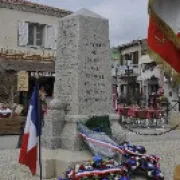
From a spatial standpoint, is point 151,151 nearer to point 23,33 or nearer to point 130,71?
point 23,33

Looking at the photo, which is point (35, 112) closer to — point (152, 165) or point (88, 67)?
point (88, 67)

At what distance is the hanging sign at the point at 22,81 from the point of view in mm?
22328

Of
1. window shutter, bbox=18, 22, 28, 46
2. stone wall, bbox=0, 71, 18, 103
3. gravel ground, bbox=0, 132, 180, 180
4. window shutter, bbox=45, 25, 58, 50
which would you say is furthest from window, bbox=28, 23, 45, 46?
gravel ground, bbox=0, 132, 180, 180

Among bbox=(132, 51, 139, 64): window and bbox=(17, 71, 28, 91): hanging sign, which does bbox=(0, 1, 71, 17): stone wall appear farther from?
bbox=(132, 51, 139, 64): window

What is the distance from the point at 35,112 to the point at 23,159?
822mm

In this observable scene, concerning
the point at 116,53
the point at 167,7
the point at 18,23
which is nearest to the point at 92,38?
the point at 167,7

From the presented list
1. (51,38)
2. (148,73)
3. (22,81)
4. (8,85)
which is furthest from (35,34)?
(148,73)

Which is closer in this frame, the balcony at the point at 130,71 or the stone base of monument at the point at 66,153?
the stone base of monument at the point at 66,153

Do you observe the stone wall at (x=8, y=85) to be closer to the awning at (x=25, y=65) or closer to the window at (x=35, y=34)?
the awning at (x=25, y=65)

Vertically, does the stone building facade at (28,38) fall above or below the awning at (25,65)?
above

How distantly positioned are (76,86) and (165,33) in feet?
12.1

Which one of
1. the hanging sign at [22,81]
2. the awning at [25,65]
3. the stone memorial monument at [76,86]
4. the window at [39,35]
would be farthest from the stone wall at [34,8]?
the stone memorial monument at [76,86]

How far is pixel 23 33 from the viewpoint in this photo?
975 inches

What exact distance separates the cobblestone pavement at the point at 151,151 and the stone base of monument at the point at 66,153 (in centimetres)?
31
